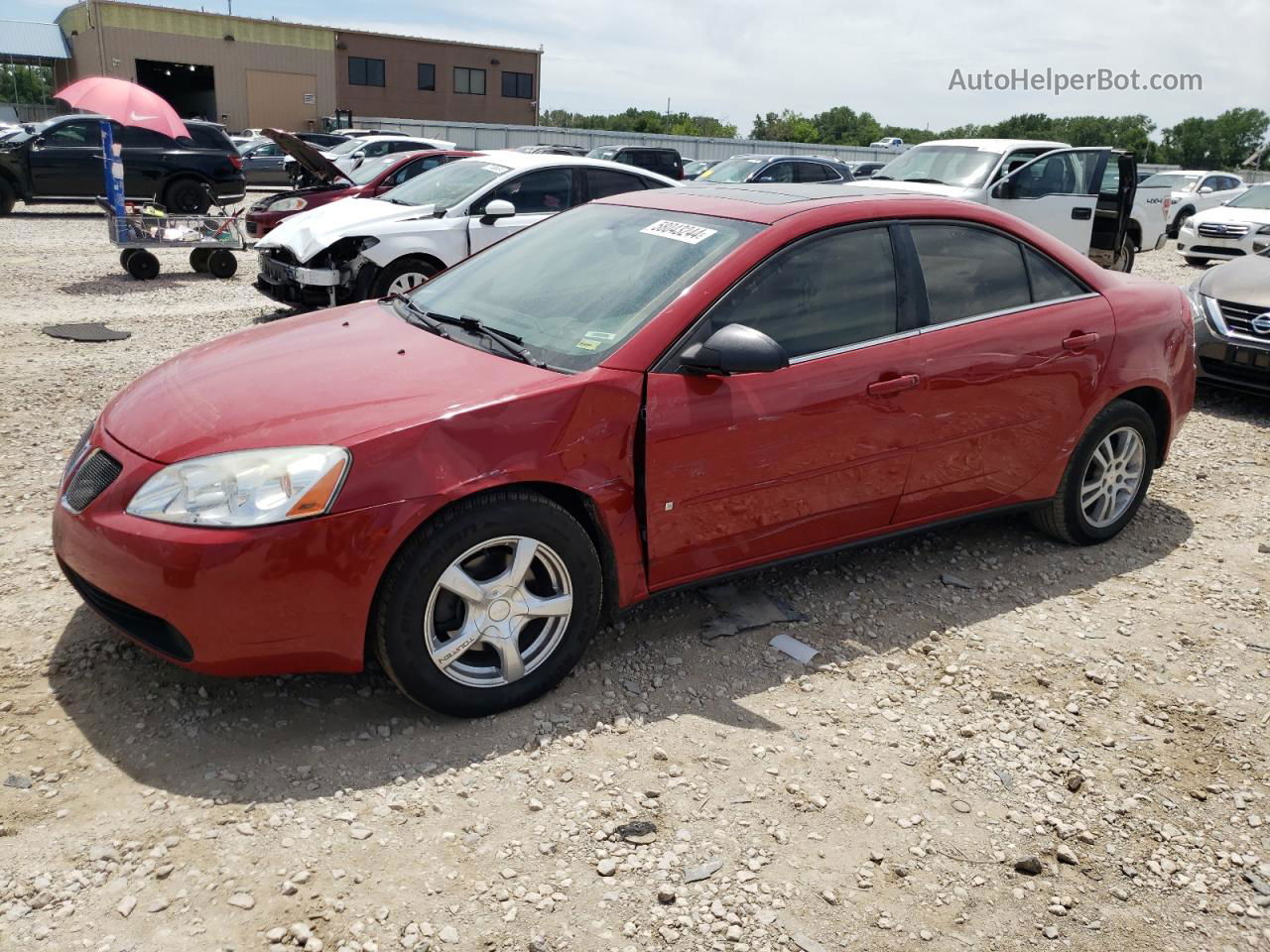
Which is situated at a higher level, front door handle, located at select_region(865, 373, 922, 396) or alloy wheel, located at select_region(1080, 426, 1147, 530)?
front door handle, located at select_region(865, 373, 922, 396)

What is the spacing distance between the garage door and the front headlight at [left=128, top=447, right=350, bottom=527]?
5208cm

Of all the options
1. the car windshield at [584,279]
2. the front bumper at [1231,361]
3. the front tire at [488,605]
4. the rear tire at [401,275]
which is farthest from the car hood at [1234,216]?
the front tire at [488,605]

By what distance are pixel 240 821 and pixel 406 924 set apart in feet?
2.07

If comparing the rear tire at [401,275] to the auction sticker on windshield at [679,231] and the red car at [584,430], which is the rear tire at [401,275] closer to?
the red car at [584,430]

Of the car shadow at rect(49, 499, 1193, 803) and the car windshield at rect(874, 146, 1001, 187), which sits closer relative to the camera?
the car shadow at rect(49, 499, 1193, 803)

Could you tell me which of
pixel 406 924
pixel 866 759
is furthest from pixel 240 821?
pixel 866 759

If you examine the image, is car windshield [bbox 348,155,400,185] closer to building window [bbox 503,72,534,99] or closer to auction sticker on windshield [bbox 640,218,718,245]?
auction sticker on windshield [bbox 640,218,718,245]

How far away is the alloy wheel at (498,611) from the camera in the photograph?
3.09m

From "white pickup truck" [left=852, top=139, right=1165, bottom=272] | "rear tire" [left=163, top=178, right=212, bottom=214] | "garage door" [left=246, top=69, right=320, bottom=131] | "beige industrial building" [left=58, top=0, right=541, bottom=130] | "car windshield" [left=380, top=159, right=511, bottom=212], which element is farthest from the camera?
"garage door" [left=246, top=69, right=320, bottom=131]

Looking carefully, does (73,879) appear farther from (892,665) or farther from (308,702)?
(892,665)

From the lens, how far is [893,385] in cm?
378

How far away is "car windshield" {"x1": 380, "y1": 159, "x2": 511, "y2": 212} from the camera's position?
9.41 m

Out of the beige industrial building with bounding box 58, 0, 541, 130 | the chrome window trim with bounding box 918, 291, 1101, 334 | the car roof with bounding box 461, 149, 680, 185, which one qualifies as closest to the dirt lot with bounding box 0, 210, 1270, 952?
the chrome window trim with bounding box 918, 291, 1101, 334

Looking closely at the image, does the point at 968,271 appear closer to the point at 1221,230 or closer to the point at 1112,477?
the point at 1112,477
